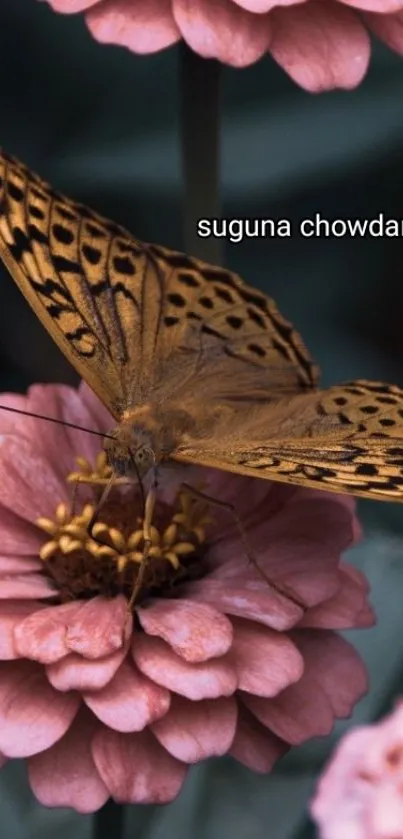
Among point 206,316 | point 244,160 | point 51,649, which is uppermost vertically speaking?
point 244,160

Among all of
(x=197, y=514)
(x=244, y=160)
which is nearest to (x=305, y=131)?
(x=244, y=160)

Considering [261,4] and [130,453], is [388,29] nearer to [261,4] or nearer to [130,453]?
[261,4]

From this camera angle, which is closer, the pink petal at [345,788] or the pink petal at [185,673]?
the pink petal at [345,788]

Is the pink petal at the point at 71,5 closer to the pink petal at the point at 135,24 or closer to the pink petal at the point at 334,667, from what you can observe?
the pink petal at the point at 135,24

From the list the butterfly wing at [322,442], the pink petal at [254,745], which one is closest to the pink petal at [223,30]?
the butterfly wing at [322,442]

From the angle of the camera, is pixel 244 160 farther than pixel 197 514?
Yes

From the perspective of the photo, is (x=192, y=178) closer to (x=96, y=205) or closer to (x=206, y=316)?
(x=206, y=316)
